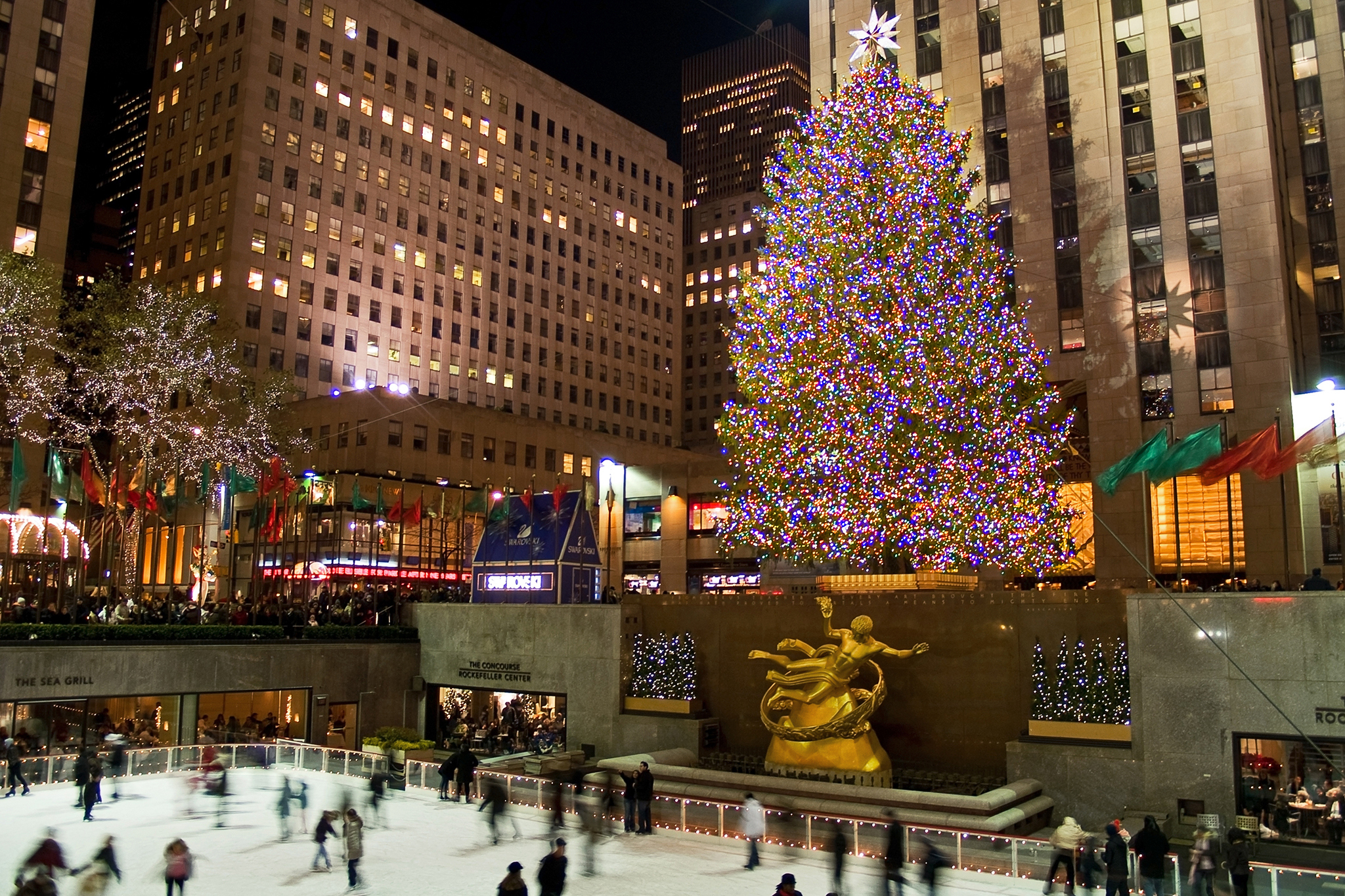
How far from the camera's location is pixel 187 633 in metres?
32.4

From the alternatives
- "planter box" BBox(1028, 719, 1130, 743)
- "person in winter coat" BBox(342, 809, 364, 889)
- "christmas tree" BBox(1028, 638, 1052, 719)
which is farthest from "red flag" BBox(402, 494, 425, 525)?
"planter box" BBox(1028, 719, 1130, 743)

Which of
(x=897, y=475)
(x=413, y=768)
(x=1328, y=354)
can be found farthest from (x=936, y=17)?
(x=413, y=768)

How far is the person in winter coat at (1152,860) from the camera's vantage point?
50.4ft

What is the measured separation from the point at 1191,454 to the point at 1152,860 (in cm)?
1149

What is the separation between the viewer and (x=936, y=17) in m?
52.1

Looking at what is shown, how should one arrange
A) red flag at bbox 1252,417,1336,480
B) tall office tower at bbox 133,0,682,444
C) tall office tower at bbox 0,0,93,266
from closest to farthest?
red flag at bbox 1252,417,1336,480
tall office tower at bbox 0,0,93,266
tall office tower at bbox 133,0,682,444

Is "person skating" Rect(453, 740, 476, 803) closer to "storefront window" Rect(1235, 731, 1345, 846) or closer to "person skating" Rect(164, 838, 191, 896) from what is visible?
"person skating" Rect(164, 838, 191, 896)

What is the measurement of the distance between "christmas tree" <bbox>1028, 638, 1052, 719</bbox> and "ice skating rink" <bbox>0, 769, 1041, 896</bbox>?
7.33 m

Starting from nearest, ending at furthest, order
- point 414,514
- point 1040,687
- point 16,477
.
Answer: point 1040,687
point 16,477
point 414,514

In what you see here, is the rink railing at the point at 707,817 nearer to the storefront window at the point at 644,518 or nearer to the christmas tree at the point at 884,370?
the christmas tree at the point at 884,370

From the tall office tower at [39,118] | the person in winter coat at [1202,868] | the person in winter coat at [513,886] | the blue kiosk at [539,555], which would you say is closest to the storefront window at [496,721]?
the blue kiosk at [539,555]

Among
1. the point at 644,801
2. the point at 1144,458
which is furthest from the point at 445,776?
the point at 1144,458

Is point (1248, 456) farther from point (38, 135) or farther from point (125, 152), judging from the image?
point (125, 152)

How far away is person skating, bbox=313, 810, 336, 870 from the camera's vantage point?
1798 centimetres
